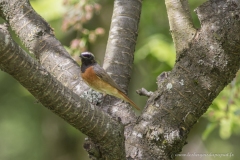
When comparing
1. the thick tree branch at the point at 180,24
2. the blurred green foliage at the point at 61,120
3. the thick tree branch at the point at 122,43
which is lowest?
the blurred green foliage at the point at 61,120

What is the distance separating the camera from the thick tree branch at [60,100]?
206cm

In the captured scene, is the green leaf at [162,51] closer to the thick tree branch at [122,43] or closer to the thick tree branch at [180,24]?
the thick tree branch at [122,43]

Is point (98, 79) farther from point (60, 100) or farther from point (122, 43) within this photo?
point (60, 100)

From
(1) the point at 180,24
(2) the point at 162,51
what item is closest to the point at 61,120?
(2) the point at 162,51

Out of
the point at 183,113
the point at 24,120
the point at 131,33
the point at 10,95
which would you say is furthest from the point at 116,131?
the point at 24,120

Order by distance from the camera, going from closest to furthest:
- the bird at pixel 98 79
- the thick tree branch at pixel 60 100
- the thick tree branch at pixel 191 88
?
the thick tree branch at pixel 60 100, the thick tree branch at pixel 191 88, the bird at pixel 98 79

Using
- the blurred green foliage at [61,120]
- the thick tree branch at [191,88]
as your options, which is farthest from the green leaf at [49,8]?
the thick tree branch at [191,88]

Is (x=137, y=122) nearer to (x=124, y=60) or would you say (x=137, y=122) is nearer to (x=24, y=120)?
Answer: (x=124, y=60)

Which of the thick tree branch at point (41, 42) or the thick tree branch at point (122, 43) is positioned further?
the thick tree branch at point (122, 43)

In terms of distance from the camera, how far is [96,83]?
4.04 meters

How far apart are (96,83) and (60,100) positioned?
5.63 feet

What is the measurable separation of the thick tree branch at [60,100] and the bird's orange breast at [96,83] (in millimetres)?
A: 953

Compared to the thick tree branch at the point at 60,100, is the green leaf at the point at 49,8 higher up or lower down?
lower down

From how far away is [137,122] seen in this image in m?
3.00
